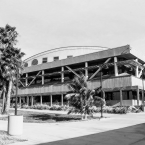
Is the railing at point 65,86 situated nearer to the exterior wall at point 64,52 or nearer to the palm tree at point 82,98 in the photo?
the exterior wall at point 64,52

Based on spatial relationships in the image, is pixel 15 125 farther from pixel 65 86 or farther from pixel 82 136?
pixel 65 86

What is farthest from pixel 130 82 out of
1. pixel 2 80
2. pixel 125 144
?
pixel 125 144

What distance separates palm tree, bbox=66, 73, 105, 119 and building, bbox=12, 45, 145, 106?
1297 cm

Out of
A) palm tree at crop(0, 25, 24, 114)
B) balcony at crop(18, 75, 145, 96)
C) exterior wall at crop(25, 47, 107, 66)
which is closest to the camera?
palm tree at crop(0, 25, 24, 114)

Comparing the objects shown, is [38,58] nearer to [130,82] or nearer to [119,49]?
[119,49]

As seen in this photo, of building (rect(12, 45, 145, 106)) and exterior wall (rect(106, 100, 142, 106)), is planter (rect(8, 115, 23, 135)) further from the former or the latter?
exterior wall (rect(106, 100, 142, 106))

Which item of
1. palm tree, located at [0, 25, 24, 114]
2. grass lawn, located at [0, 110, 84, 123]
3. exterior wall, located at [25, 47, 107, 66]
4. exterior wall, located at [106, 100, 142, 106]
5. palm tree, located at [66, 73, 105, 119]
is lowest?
grass lawn, located at [0, 110, 84, 123]

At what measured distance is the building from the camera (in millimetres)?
33594

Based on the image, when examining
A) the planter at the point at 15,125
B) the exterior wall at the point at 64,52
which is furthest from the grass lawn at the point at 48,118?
the exterior wall at the point at 64,52

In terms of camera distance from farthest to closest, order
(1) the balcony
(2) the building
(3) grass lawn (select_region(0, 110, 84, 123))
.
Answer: (2) the building < (1) the balcony < (3) grass lawn (select_region(0, 110, 84, 123))

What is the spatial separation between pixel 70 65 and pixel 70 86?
22991 millimetres

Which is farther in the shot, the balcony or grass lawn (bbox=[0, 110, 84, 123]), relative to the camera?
the balcony

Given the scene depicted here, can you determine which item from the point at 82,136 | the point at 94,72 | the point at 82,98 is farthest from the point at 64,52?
the point at 82,136

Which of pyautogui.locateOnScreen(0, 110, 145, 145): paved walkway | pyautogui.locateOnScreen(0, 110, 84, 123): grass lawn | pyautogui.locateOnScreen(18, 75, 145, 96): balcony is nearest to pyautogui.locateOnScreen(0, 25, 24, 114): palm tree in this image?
pyautogui.locateOnScreen(0, 110, 84, 123): grass lawn
